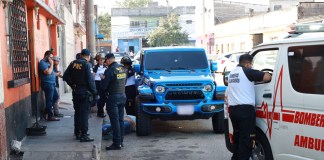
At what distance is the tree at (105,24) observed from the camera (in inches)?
2844

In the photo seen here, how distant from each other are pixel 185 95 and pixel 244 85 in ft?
11.4

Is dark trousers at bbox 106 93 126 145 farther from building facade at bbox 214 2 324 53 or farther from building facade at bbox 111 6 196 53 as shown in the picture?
building facade at bbox 111 6 196 53

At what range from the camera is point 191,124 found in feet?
36.6

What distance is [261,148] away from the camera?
5895 millimetres

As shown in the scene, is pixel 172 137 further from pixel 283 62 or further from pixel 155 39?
pixel 155 39

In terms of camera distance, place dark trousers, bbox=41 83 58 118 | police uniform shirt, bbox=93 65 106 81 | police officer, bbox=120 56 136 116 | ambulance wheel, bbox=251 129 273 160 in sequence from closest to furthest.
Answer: ambulance wheel, bbox=251 129 273 160
dark trousers, bbox=41 83 58 118
police officer, bbox=120 56 136 116
police uniform shirt, bbox=93 65 106 81

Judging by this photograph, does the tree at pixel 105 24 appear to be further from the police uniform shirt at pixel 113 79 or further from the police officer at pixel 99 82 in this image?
the police uniform shirt at pixel 113 79

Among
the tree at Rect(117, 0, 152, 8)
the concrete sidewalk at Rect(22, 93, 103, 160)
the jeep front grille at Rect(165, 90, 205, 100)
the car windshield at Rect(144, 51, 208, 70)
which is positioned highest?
the tree at Rect(117, 0, 152, 8)

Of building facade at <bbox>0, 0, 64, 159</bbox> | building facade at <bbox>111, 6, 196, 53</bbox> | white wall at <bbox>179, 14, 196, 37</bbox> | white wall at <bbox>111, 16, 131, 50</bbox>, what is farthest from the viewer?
white wall at <bbox>179, 14, 196, 37</bbox>

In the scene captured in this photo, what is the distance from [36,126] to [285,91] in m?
5.31

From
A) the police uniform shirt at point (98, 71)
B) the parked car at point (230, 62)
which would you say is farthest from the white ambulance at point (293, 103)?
the parked car at point (230, 62)

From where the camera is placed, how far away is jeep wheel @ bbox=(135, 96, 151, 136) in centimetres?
927

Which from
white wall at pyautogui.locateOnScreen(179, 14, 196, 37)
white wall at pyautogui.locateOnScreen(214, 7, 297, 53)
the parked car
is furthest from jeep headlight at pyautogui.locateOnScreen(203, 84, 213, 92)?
white wall at pyautogui.locateOnScreen(179, 14, 196, 37)

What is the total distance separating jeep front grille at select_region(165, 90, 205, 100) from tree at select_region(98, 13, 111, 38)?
63.7m
